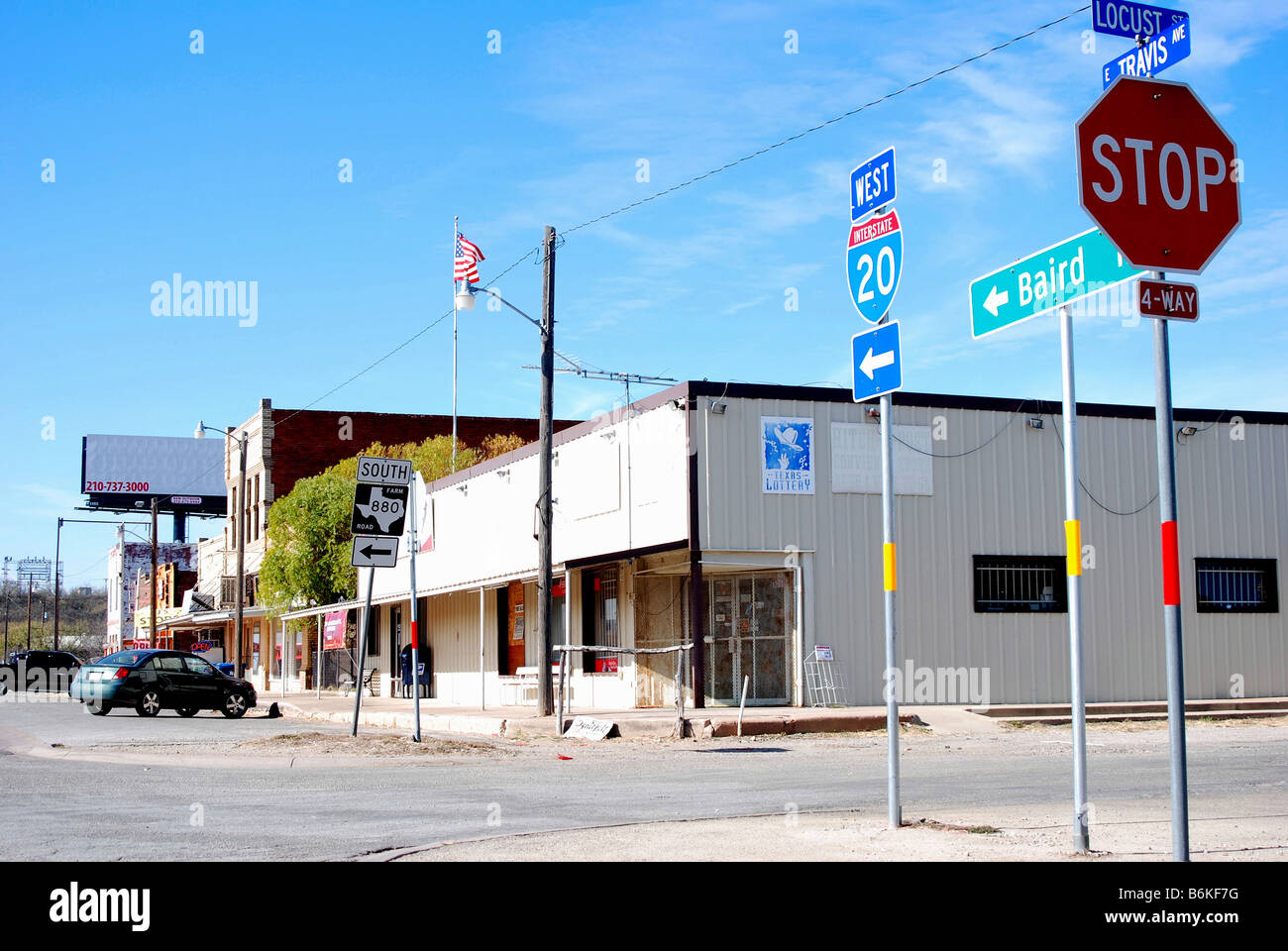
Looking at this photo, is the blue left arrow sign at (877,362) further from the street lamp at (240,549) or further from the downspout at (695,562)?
the street lamp at (240,549)

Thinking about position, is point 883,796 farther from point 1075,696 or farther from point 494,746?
point 494,746

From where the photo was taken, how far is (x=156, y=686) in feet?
86.2

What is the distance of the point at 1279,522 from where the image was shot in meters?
26.1

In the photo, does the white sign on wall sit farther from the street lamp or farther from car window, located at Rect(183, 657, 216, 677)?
the street lamp

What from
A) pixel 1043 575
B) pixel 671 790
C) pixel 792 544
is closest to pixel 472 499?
pixel 792 544

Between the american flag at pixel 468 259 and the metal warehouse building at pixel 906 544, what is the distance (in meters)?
9.35

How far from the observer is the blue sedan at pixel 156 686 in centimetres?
2609

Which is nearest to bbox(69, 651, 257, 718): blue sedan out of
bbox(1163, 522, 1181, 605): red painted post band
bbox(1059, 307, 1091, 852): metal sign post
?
bbox(1059, 307, 1091, 852): metal sign post

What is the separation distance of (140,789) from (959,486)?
15.8 m

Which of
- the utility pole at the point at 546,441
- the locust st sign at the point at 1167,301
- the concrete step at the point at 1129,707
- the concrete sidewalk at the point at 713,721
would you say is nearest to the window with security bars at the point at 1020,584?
the concrete step at the point at 1129,707

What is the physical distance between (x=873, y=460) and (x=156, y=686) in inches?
596

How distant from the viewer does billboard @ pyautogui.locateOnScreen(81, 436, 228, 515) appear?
78312mm

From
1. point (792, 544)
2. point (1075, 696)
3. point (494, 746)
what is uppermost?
point (792, 544)
